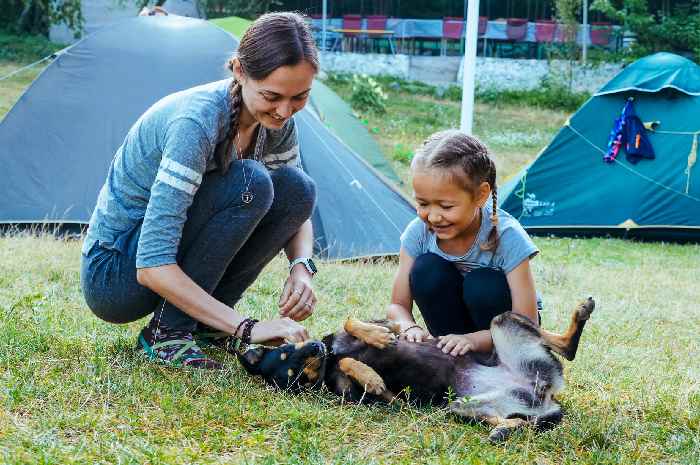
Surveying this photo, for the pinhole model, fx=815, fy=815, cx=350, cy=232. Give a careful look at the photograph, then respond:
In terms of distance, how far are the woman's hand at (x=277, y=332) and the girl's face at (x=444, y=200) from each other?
0.55 metres

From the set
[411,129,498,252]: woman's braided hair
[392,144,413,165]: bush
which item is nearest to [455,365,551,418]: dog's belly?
[411,129,498,252]: woman's braided hair

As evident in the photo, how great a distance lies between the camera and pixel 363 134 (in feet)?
30.8

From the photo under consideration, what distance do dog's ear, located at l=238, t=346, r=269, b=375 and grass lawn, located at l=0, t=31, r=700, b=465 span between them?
4cm

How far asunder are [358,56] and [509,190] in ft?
49.1

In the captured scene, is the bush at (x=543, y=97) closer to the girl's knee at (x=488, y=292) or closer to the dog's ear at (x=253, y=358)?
the girl's knee at (x=488, y=292)

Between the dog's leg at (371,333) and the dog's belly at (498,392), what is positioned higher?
the dog's leg at (371,333)

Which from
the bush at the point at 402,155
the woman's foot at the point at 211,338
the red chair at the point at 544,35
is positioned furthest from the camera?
the red chair at the point at 544,35

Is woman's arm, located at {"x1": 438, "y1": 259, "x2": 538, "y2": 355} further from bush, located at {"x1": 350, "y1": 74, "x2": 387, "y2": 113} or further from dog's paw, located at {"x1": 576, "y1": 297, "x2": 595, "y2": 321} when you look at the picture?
bush, located at {"x1": 350, "y1": 74, "x2": 387, "y2": 113}

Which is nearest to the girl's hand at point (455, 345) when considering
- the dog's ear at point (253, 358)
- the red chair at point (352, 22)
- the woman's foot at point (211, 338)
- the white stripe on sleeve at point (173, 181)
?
the dog's ear at point (253, 358)

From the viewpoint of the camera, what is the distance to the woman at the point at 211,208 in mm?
2459

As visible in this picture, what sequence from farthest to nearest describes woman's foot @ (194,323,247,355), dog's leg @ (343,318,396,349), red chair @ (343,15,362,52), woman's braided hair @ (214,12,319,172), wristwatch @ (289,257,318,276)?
Answer: red chair @ (343,15,362,52), woman's foot @ (194,323,247,355), wristwatch @ (289,257,318,276), dog's leg @ (343,318,396,349), woman's braided hair @ (214,12,319,172)

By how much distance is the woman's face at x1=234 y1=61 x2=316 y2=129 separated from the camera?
2.44 meters

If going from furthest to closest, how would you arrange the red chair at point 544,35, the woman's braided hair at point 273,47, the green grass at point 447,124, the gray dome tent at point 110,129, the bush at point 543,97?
the red chair at point 544,35 < the bush at point 543,97 < the green grass at point 447,124 < the gray dome tent at point 110,129 < the woman's braided hair at point 273,47

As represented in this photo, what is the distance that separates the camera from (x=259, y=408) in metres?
2.41
